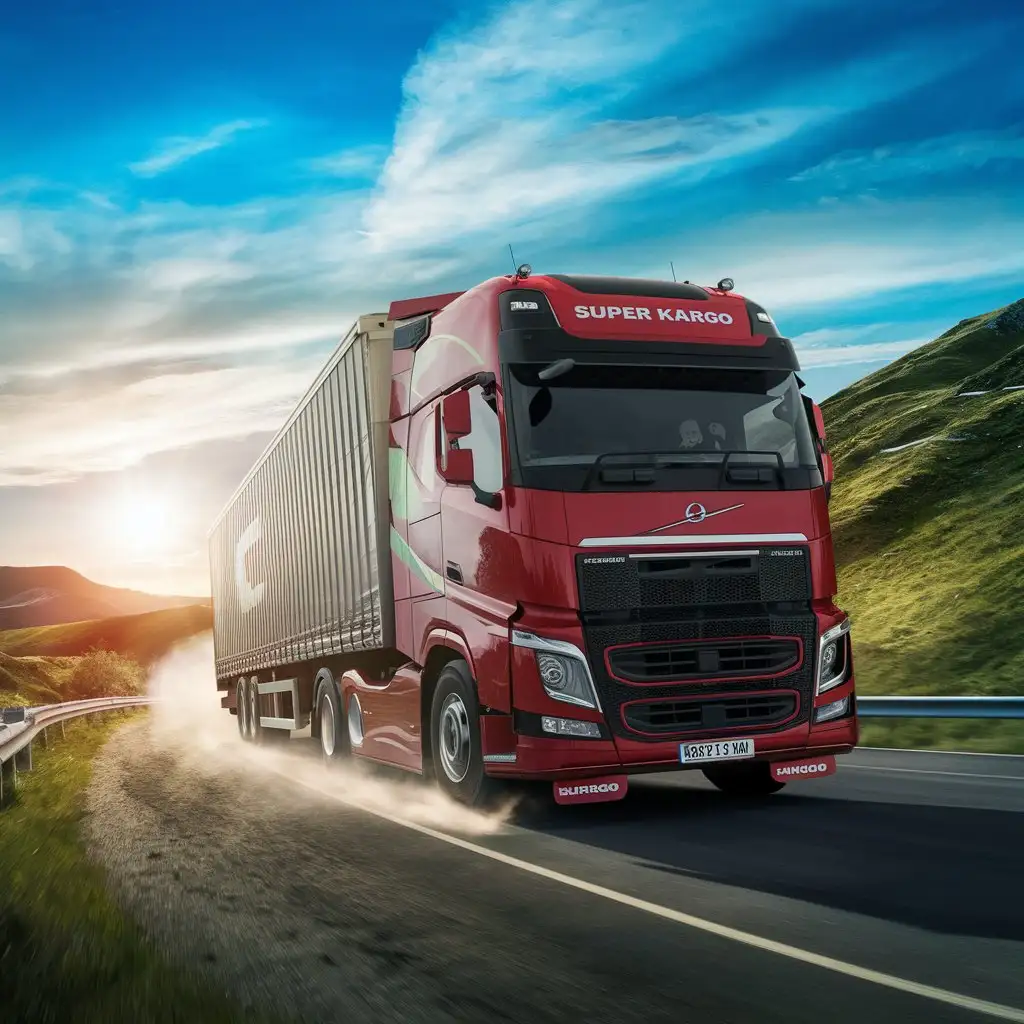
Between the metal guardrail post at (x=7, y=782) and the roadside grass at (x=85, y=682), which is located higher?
the roadside grass at (x=85, y=682)

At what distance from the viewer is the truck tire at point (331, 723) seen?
42.7 feet

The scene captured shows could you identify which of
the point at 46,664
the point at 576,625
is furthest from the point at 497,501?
the point at 46,664

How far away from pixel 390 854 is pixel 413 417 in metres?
4.11

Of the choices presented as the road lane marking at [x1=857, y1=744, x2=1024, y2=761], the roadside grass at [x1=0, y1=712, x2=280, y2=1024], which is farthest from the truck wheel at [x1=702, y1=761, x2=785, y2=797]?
the roadside grass at [x1=0, y1=712, x2=280, y2=1024]

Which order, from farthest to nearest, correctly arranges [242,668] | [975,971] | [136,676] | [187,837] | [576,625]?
[136,676], [242,668], [187,837], [576,625], [975,971]

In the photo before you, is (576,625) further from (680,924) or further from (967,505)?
(967,505)

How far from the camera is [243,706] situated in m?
21.6

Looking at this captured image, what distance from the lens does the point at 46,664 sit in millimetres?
117688

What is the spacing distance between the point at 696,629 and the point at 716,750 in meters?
0.82

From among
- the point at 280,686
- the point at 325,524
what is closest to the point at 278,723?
the point at 280,686

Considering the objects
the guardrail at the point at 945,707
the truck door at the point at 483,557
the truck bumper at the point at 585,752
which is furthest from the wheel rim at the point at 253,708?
the truck bumper at the point at 585,752

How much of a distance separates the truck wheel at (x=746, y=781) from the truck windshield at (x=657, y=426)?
97.6 inches

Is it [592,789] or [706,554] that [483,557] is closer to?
[706,554]

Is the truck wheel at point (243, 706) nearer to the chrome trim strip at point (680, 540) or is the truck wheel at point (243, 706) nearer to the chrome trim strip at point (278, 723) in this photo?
the chrome trim strip at point (278, 723)
